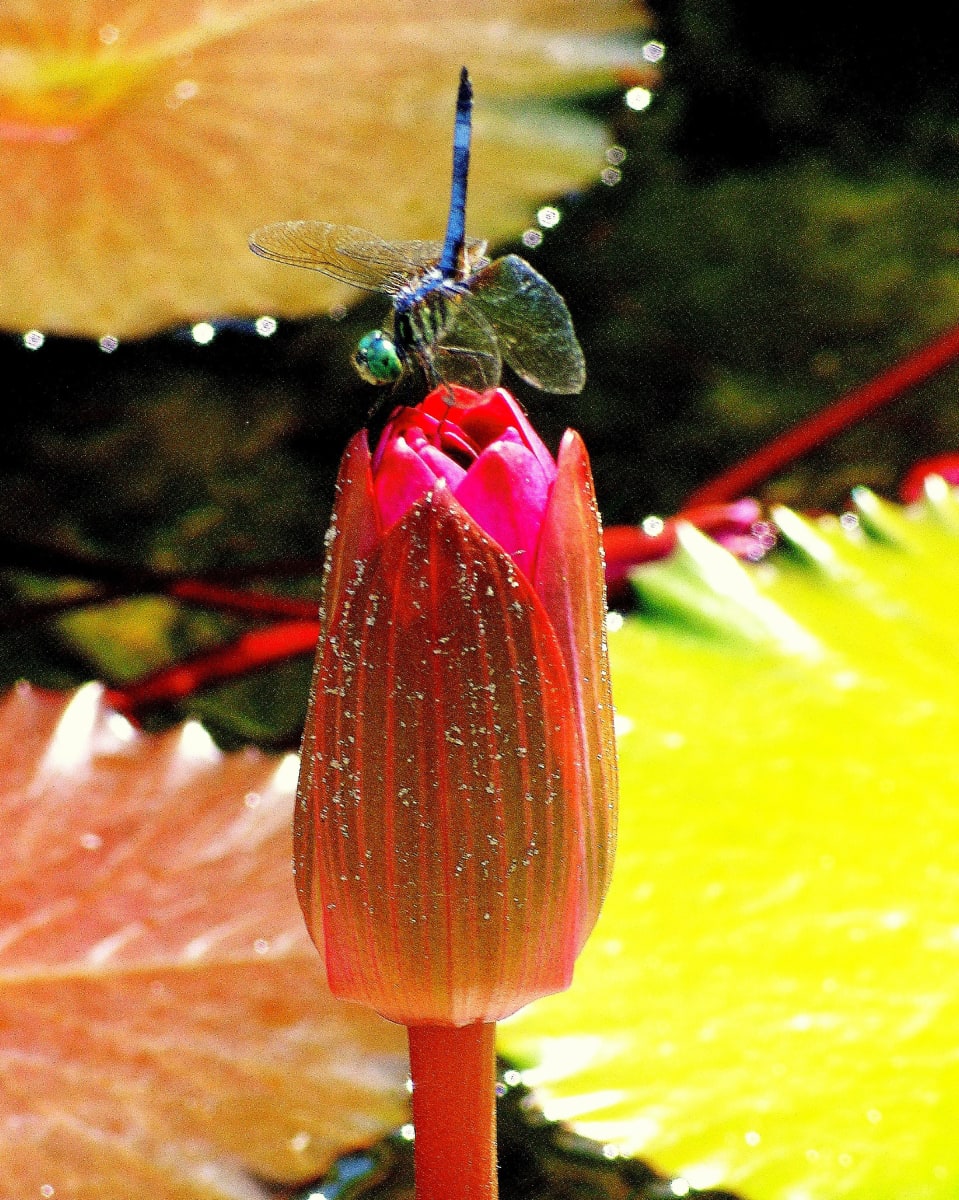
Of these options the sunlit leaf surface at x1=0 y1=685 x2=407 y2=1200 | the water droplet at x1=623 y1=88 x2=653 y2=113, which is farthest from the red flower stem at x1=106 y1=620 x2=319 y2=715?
the water droplet at x1=623 y1=88 x2=653 y2=113

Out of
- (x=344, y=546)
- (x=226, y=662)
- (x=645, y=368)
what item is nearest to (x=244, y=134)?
(x=645, y=368)

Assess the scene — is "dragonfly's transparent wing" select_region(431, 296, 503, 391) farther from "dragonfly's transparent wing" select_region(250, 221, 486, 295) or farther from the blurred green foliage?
the blurred green foliage

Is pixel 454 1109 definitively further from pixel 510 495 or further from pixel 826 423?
pixel 826 423

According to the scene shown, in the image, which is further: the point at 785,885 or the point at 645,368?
the point at 645,368

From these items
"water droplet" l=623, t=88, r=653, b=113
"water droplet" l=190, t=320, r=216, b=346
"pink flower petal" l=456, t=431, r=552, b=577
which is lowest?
"pink flower petal" l=456, t=431, r=552, b=577

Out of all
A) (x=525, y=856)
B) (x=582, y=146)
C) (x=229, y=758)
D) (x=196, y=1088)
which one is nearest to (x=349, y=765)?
(x=525, y=856)

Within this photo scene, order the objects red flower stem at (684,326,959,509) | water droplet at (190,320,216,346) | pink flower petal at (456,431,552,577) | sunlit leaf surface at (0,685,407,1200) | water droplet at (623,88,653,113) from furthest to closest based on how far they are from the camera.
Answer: water droplet at (623,88,653,113) < water droplet at (190,320,216,346) < red flower stem at (684,326,959,509) < sunlit leaf surface at (0,685,407,1200) < pink flower petal at (456,431,552,577)

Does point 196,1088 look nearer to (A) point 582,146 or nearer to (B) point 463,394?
(B) point 463,394
